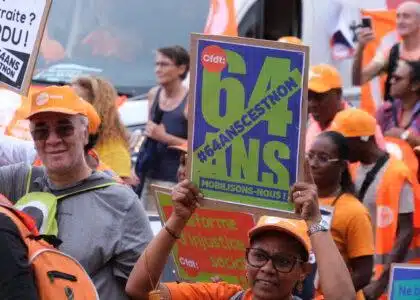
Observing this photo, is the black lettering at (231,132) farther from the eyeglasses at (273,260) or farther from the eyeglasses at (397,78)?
the eyeglasses at (397,78)

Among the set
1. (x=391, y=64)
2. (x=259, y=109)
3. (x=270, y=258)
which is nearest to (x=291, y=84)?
(x=259, y=109)

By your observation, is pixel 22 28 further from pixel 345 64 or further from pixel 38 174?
pixel 345 64

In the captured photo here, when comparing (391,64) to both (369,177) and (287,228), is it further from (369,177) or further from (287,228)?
(287,228)

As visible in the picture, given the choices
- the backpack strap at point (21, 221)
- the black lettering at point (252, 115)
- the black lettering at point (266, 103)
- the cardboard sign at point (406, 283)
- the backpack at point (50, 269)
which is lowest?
the cardboard sign at point (406, 283)

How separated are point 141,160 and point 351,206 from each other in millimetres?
3670

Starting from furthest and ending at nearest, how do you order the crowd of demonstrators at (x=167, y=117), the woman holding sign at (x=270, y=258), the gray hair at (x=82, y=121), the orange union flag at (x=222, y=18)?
1. the orange union flag at (x=222, y=18)
2. the crowd of demonstrators at (x=167, y=117)
3. the gray hair at (x=82, y=121)
4. the woman holding sign at (x=270, y=258)

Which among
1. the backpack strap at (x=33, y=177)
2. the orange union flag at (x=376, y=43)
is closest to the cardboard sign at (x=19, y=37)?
the backpack strap at (x=33, y=177)

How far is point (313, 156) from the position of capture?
7.39m

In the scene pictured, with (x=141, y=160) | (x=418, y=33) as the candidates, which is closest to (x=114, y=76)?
(x=141, y=160)

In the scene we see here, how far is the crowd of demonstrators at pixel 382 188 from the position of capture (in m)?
8.09

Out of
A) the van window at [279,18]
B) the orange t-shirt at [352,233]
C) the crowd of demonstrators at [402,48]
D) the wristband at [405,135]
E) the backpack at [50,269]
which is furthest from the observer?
the van window at [279,18]

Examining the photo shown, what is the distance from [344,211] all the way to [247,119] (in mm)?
1669

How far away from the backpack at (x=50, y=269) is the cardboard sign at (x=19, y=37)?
4.91 ft

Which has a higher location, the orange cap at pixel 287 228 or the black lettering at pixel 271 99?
the black lettering at pixel 271 99
